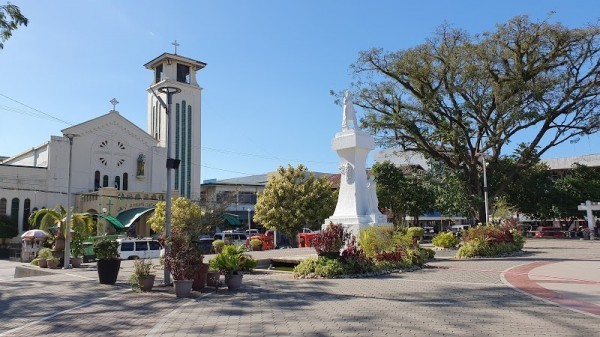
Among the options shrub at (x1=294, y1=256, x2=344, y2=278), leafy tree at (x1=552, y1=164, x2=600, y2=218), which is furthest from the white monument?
leafy tree at (x1=552, y1=164, x2=600, y2=218)

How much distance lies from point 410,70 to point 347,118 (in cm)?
1569

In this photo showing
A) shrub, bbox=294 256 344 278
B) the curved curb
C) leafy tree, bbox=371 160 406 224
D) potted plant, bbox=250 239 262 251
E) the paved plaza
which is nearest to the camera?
the paved plaza

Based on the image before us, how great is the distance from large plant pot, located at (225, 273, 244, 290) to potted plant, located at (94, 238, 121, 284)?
4121mm

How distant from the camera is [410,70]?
34469 mm

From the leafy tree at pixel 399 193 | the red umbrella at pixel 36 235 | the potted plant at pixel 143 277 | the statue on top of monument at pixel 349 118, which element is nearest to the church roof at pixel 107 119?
the red umbrella at pixel 36 235

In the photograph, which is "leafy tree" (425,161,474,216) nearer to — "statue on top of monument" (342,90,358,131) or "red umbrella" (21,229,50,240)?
"statue on top of monument" (342,90,358,131)

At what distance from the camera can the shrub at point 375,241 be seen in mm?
16344

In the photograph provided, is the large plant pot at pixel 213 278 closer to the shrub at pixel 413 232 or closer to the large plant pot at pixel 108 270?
the large plant pot at pixel 108 270

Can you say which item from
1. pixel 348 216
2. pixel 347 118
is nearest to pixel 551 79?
pixel 347 118

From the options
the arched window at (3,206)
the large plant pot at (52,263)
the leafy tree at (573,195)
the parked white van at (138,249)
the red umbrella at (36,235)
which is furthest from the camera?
the arched window at (3,206)

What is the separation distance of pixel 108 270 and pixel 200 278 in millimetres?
3977

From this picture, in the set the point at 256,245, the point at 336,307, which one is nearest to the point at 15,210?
the point at 256,245

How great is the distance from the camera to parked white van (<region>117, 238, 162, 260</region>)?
27484 mm

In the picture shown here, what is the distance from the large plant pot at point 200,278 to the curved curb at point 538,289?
7.51 meters
